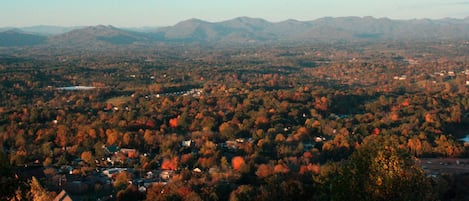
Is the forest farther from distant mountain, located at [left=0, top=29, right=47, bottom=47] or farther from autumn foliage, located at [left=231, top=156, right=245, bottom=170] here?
distant mountain, located at [left=0, top=29, right=47, bottom=47]

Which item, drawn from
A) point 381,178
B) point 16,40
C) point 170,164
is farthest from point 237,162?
point 16,40

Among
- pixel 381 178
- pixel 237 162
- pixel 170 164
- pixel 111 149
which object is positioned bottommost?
pixel 111 149

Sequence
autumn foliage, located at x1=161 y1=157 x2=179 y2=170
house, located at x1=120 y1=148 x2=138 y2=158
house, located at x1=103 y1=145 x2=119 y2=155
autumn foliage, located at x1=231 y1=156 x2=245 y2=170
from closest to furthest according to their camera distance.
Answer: autumn foliage, located at x1=231 y1=156 x2=245 y2=170, autumn foliage, located at x1=161 y1=157 x2=179 y2=170, house, located at x1=120 y1=148 x2=138 y2=158, house, located at x1=103 y1=145 x2=119 y2=155

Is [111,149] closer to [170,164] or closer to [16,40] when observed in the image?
[170,164]

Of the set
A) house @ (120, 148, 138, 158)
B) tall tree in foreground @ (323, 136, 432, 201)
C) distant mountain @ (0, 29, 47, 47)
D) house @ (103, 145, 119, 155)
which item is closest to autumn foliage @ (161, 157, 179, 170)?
house @ (120, 148, 138, 158)

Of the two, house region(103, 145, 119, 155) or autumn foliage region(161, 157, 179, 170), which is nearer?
autumn foliage region(161, 157, 179, 170)

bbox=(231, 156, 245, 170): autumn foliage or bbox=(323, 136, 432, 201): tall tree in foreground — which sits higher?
bbox=(323, 136, 432, 201): tall tree in foreground

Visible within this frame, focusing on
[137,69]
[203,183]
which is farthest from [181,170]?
[137,69]

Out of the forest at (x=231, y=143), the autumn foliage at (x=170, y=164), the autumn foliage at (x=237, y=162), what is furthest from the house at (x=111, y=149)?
the autumn foliage at (x=237, y=162)
